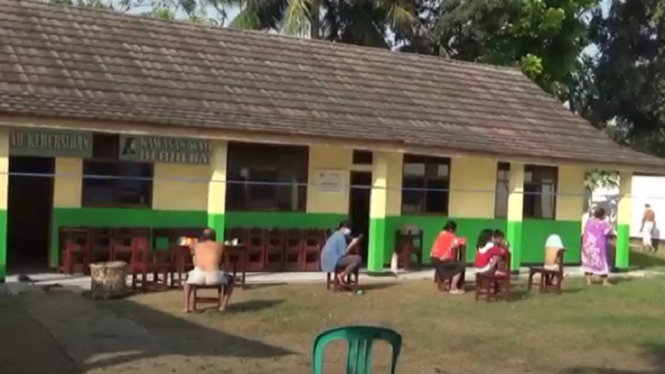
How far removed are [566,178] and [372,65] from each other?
5.15m

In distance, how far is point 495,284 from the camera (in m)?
17.8

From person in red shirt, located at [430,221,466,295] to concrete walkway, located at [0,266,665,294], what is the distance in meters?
1.56

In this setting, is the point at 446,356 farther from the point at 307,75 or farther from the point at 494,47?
the point at 494,47

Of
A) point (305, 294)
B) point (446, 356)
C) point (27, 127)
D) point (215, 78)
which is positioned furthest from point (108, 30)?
point (446, 356)

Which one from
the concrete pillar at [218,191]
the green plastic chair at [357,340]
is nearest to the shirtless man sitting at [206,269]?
the concrete pillar at [218,191]

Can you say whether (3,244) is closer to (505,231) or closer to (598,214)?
(598,214)

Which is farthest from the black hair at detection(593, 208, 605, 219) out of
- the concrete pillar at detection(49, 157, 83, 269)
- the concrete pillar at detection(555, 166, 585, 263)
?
the concrete pillar at detection(49, 157, 83, 269)

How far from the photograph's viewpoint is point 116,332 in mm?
12609

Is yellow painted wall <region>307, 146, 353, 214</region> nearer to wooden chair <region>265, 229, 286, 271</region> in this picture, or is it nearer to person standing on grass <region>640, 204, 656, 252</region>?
wooden chair <region>265, 229, 286, 271</region>

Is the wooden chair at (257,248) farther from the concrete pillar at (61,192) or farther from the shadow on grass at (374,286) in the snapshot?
the concrete pillar at (61,192)

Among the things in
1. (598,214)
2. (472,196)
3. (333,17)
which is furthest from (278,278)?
(333,17)

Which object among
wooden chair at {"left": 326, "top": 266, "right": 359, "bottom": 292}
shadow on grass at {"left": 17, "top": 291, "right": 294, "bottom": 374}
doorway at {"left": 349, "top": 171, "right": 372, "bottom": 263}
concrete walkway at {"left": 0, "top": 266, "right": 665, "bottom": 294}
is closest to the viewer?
shadow on grass at {"left": 17, "top": 291, "right": 294, "bottom": 374}

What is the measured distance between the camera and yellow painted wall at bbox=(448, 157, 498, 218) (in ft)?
77.2

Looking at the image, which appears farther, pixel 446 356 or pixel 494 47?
pixel 494 47
